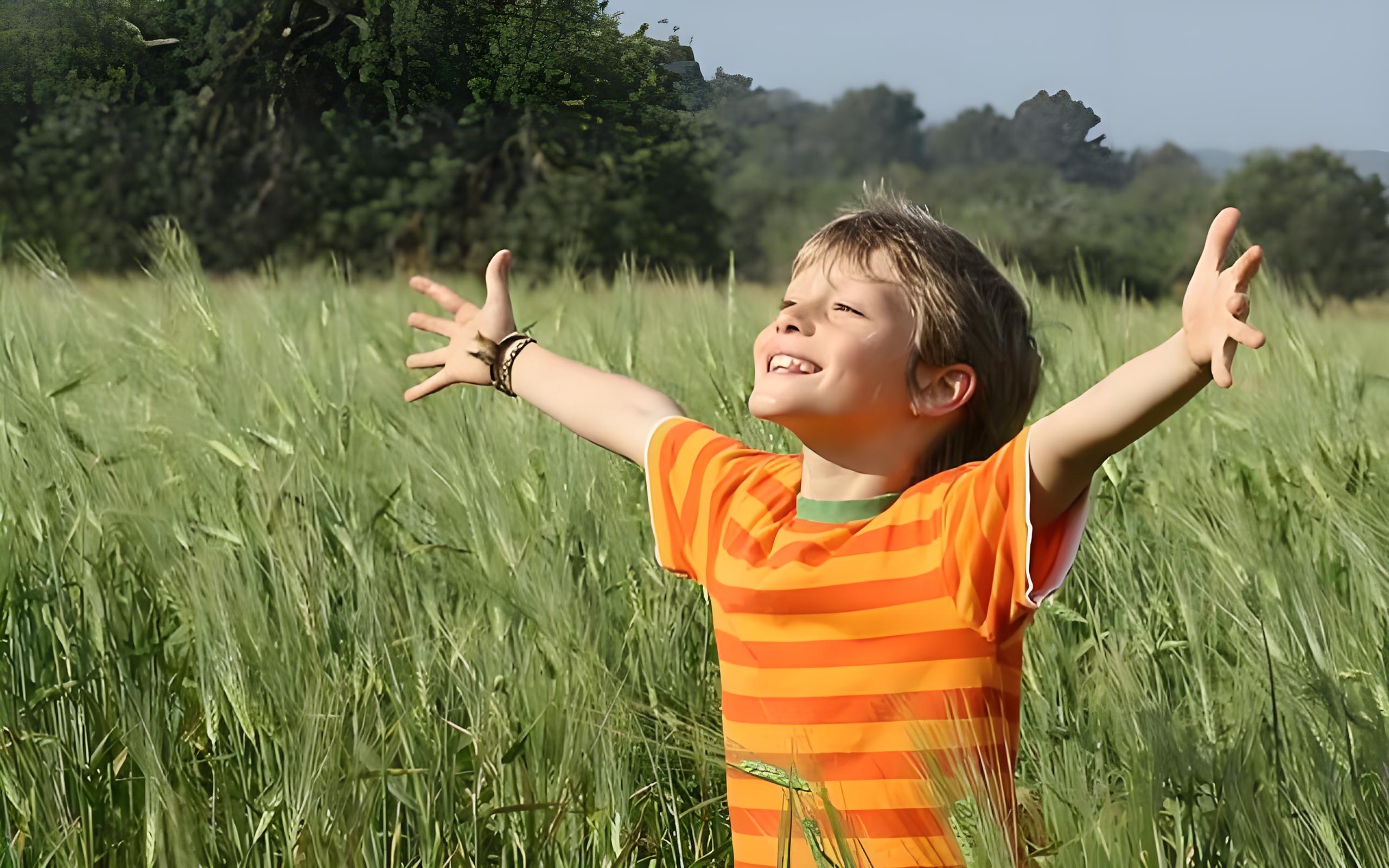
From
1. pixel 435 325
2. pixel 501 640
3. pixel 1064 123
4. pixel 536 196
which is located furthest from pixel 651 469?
pixel 536 196

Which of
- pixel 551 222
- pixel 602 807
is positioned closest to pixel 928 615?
pixel 602 807

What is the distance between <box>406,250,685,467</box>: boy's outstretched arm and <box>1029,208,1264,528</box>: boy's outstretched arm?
37cm

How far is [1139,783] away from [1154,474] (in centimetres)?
78

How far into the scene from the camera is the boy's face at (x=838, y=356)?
869 millimetres

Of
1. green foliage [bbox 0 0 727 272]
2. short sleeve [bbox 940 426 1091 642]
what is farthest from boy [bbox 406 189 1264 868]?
green foliage [bbox 0 0 727 272]

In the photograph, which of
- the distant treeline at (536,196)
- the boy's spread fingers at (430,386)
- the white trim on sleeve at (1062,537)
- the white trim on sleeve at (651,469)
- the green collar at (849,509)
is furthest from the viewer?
the distant treeline at (536,196)

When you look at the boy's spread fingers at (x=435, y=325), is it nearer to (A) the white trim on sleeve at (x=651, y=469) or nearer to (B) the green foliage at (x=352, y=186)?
(A) the white trim on sleeve at (x=651, y=469)

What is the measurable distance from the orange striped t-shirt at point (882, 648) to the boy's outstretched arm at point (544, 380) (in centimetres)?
20

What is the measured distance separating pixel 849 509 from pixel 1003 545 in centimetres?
13

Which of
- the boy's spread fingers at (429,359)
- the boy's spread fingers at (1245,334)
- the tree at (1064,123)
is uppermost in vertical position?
the tree at (1064,123)

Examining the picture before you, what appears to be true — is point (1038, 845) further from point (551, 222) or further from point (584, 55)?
point (551, 222)

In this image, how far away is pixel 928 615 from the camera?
0.84 meters

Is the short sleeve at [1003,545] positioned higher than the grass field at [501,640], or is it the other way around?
the short sleeve at [1003,545]

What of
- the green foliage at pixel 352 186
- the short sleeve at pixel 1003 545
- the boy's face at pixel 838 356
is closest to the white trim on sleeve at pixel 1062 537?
the short sleeve at pixel 1003 545
